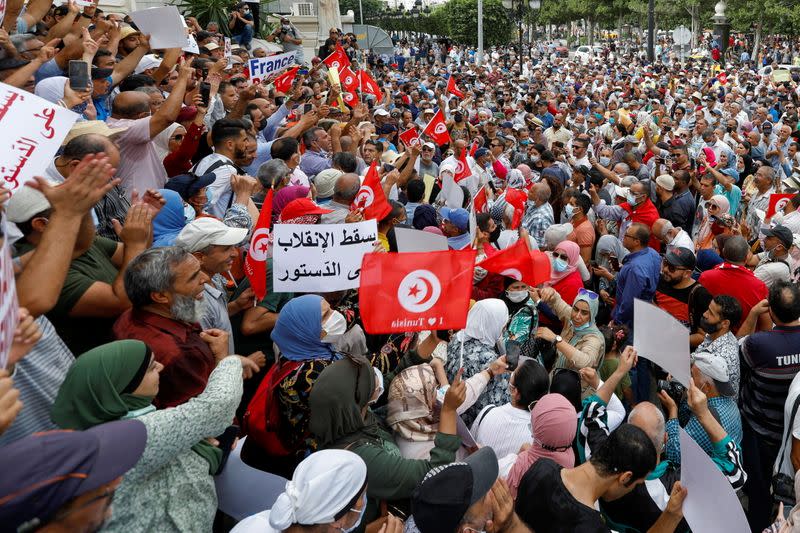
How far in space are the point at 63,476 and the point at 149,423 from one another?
0.53 meters

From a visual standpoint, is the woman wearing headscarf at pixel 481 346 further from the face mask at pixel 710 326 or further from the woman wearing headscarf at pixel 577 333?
the face mask at pixel 710 326

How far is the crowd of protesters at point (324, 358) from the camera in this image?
2.47m

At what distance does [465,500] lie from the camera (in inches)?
104

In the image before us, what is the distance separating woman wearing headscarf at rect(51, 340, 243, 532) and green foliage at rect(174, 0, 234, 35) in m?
17.0

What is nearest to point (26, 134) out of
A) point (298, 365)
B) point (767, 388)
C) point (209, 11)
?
point (298, 365)

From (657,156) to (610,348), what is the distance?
670cm

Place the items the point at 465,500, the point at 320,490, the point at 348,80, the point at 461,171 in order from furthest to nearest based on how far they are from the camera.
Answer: the point at 348,80 → the point at 461,171 → the point at 465,500 → the point at 320,490

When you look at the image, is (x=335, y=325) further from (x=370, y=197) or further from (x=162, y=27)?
(x=162, y=27)

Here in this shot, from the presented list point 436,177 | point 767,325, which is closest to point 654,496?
point 767,325

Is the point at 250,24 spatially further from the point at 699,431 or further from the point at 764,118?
the point at 699,431

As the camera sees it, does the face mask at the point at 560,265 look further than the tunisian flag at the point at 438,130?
No

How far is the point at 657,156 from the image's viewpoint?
36.2ft

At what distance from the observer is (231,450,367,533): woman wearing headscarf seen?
7.88ft

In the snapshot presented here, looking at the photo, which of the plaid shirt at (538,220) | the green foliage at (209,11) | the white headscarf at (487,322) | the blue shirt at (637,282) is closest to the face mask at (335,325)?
the white headscarf at (487,322)
